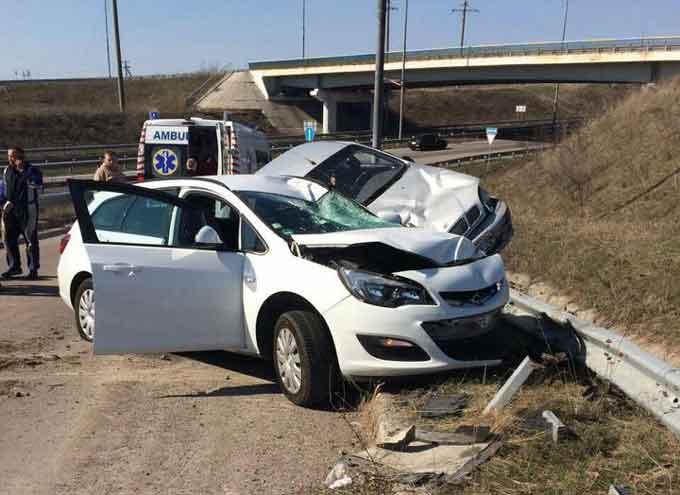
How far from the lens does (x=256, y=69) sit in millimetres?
66312

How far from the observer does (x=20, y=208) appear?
374 inches

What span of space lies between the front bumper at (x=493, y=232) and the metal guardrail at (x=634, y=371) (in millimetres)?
1995

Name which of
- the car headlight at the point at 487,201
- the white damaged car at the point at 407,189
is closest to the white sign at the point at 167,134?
the white damaged car at the point at 407,189

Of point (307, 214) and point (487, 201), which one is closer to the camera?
point (307, 214)

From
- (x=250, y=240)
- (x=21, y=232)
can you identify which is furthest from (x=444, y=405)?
(x=21, y=232)

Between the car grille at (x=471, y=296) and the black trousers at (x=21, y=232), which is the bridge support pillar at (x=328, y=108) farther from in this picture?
the car grille at (x=471, y=296)

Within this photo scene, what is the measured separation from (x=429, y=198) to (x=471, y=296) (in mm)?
3321

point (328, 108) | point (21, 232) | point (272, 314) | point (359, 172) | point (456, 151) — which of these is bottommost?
point (456, 151)

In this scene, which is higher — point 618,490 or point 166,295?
point 166,295

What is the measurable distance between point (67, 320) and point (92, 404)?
2.81 metres

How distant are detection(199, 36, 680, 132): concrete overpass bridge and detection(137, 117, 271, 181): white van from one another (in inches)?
1142

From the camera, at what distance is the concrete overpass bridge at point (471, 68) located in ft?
124

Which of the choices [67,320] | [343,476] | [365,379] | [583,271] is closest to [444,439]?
[343,476]

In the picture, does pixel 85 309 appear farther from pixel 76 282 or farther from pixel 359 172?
pixel 359 172
